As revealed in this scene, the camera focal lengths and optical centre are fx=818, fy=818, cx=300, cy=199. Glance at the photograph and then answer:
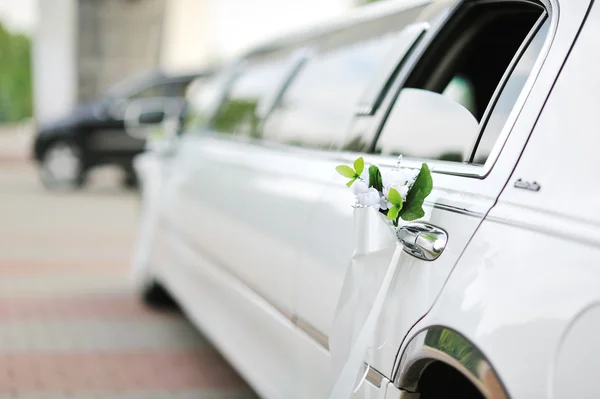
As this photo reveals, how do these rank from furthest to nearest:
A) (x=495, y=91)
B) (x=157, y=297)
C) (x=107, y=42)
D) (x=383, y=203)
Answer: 1. (x=107, y=42)
2. (x=157, y=297)
3. (x=495, y=91)
4. (x=383, y=203)

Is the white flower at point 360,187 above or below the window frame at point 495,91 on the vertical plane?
below

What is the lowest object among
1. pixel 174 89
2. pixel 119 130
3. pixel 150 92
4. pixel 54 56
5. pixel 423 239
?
pixel 54 56

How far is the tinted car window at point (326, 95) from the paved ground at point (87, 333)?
1.46 meters

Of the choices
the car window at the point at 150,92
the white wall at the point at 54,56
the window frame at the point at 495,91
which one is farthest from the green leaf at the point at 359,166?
the white wall at the point at 54,56

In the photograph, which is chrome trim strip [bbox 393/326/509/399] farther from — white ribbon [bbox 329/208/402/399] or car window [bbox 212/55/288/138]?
car window [bbox 212/55/288/138]

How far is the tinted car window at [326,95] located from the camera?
3.08m

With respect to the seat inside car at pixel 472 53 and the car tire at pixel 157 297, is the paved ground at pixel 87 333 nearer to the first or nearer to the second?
the car tire at pixel 157 297

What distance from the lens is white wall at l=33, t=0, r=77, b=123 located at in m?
22.2

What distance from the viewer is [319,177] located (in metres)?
2.92

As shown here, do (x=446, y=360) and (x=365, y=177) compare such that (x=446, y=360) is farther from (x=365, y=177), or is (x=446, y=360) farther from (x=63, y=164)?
(x=63, y=164)

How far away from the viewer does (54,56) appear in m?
22.5

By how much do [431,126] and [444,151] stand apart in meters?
0.15

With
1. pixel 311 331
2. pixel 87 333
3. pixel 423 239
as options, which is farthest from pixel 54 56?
pixel 423 239

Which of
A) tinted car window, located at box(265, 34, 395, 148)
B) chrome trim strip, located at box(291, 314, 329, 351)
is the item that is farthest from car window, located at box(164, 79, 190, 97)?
chrome trim strip, located at box(291, 314, 329, 351)
